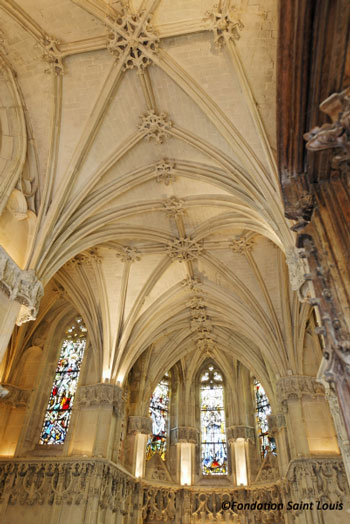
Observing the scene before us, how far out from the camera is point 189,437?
18594mm

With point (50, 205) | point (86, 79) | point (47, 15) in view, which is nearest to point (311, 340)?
point (50, 205)

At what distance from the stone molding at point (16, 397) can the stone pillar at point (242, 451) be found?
914 centimetres

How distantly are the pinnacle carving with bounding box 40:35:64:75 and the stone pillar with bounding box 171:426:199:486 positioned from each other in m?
15.6

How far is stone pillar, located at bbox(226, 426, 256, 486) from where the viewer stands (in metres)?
17.4

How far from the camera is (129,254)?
15234mm

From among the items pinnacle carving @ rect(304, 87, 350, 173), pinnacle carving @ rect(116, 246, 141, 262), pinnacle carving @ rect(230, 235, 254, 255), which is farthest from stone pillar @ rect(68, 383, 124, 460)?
pinnacle carving @ rect(304, 87, 350, 173)

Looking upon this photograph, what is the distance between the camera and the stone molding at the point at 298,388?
560 inches

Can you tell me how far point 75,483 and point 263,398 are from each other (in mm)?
9770

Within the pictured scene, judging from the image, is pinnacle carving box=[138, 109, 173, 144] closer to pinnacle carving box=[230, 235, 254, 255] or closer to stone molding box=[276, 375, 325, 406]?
pinnacle carving box=[230, 235, 254, 255]

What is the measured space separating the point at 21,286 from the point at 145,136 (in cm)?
557

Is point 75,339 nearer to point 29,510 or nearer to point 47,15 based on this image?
point 29,510

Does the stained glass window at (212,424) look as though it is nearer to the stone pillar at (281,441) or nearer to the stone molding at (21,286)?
the stone pillar at (281,441)

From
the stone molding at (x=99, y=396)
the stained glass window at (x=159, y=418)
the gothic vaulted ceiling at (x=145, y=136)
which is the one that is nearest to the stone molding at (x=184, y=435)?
the stained glass window at (x=159, y=418)

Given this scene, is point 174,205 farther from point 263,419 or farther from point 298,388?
point 263,419
